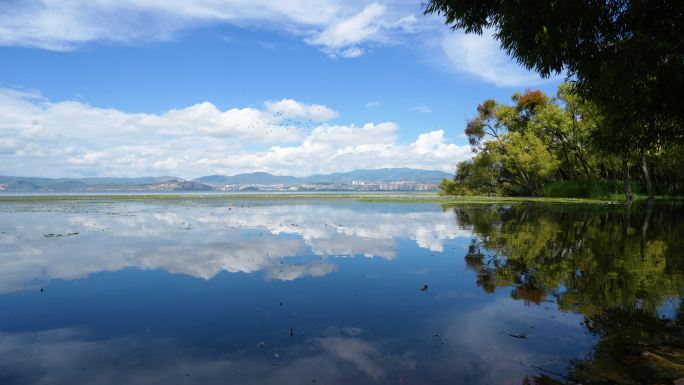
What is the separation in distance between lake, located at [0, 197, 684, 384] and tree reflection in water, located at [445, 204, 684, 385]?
0.04 meters

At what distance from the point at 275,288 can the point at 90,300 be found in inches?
181

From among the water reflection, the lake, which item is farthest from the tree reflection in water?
the water reflection

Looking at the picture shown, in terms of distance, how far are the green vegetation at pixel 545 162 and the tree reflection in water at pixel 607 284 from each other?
138ft

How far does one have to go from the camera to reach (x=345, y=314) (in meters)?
9.31

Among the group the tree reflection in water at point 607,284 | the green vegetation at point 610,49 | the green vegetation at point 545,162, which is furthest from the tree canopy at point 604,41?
the green vegetation at point 545,162

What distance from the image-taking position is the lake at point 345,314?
21.4 ft

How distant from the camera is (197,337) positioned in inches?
314

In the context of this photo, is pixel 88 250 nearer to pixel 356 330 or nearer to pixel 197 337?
pixel 197 337

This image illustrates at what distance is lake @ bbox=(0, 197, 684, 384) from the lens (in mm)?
6523

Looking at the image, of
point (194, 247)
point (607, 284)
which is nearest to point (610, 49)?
point (607, 284)

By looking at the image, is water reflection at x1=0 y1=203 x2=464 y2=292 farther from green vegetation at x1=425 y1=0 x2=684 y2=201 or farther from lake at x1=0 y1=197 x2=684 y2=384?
green vegetation at x1=425 y1=0 x2=684 y2=201

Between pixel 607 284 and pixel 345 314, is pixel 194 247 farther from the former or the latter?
pixel 607 284

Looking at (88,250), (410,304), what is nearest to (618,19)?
(410,304)

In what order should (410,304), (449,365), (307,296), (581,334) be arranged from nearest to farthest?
(449,365) < (581,334) < (410,304) < (307,296)
